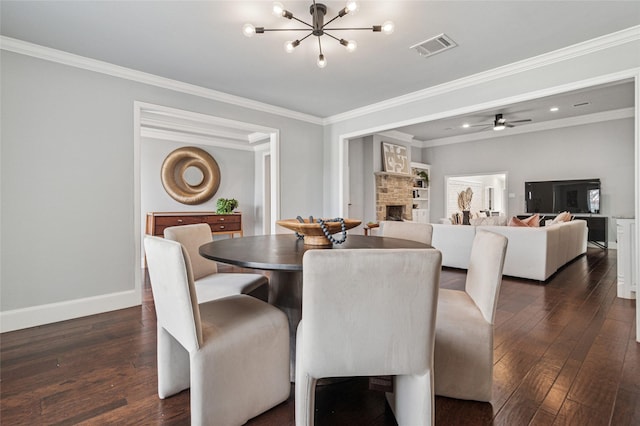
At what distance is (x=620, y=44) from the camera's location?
2473 mm

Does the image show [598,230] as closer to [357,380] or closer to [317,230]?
[357,380]

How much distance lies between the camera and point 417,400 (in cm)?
112

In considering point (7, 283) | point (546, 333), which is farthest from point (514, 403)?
point (7, 283)

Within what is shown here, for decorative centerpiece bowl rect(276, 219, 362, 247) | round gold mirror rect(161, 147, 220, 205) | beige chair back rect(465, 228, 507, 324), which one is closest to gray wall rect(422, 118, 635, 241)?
round gold mirror rect(161, 147, 220, 205)

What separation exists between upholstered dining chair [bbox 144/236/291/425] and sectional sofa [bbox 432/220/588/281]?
275 centimetres

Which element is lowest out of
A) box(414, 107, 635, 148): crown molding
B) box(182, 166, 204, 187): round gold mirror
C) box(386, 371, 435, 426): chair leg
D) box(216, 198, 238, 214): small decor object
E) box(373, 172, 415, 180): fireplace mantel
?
box(386, 371, 435, 426): chair leg

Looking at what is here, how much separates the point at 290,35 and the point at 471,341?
250 centimetres

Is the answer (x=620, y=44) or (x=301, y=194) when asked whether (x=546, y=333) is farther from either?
(x=301, y=194)

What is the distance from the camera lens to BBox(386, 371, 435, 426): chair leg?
110 centimetres

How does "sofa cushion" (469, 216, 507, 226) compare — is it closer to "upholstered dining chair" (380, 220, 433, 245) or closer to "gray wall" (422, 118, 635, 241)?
"upholstered dining chair" (380, 220, 433, 245)

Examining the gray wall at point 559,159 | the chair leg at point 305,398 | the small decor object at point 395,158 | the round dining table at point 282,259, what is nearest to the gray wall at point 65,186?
the round dining table at point 282,259

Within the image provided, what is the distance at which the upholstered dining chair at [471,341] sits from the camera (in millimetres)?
1483

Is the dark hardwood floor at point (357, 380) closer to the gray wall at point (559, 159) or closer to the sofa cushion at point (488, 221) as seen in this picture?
the sofa cushion at point (488, 221)

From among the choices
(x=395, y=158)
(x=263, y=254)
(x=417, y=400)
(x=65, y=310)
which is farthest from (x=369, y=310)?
(x=395, y=158)
